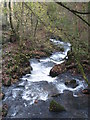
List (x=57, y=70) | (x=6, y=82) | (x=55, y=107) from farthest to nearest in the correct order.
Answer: (x=57, y=70)
(x=6, y=82)
(x=55, y=107)

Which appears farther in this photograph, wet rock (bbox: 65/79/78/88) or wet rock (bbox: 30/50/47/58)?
wet rock (bbox: 30/50/47/58)

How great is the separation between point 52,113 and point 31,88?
329 cm

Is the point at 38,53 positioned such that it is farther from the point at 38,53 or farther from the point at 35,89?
the point at 35,89

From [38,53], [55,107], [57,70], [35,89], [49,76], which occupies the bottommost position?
[38,53]

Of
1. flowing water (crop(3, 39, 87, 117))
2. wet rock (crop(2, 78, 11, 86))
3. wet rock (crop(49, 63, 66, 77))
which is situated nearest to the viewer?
flowing water (crop(3, 39, 87, 117))

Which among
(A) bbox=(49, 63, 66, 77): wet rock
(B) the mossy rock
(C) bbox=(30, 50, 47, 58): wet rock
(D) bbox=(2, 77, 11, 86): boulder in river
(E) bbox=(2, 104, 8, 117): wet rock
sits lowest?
(C) bbox=(30, 50, 47, 58): wet rock

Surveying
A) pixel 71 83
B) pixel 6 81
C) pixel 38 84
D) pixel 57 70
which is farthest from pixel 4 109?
pixel 57 70

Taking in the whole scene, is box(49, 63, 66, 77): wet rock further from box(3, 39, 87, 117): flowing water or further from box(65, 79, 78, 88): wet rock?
box(65, 79, 78, 88): wet rock

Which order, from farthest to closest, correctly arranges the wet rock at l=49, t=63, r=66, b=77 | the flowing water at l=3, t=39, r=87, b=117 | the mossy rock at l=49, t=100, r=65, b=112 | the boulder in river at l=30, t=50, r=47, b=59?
the boulder in river at l=30, t=50, r=47, b=59
the wet rock at l=49, t=63, r=66, b=77
the flowing water at l=3, t=39, r=87, b=117
the mossy rock at l=49, t=100, r=65, b=112

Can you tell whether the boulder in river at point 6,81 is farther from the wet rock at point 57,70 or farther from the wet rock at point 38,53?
the wet rock at point 38,53

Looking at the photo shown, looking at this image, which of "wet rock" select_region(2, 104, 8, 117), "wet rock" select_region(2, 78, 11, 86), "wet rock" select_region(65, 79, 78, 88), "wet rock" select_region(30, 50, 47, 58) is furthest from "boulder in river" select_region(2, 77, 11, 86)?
"wet rock" select_region(30, 50, 47, 58)

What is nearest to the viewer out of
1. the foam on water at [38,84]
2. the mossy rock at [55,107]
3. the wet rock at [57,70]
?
the mossy rock at [55,107]

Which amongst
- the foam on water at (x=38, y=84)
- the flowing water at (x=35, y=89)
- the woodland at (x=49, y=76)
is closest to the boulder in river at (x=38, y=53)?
the woodland at (x=49, y=76)

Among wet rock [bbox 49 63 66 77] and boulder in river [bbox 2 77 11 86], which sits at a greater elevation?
boulder in river [bbox 2 77 11 86]
